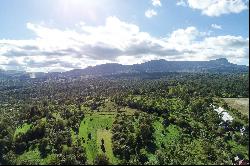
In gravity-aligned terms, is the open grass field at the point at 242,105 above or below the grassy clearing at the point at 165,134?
above

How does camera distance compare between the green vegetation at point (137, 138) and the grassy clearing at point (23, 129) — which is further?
the grassy clearing at point (23, 129)

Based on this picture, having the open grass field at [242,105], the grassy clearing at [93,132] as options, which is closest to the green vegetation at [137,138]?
the grassy clearing at [93,132]

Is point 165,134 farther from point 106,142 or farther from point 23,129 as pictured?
point 23,129

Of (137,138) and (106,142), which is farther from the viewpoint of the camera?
(106,142)

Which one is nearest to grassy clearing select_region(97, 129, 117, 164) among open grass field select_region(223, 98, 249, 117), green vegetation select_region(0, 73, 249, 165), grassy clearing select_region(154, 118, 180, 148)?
green vegetation select_region(0, 73, 249, 165)

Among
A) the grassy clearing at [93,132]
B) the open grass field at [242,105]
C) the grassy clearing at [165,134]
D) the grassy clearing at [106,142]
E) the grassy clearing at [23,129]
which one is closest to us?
the open grass field at [242,105]

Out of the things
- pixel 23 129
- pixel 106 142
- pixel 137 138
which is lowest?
pixel 106 142

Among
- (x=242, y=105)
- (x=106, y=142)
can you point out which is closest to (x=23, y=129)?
(x=106, y=142)

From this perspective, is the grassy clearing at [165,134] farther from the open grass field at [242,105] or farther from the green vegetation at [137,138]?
the open grass field at [242,105]

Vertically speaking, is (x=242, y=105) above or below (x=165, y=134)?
above
